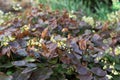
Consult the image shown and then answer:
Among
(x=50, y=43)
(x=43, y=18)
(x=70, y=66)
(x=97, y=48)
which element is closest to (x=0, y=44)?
(x=50, y=43)

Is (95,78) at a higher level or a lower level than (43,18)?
lower

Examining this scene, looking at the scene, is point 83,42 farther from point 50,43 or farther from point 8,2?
point 8,2

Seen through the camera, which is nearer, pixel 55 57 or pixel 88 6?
pixel 55 57

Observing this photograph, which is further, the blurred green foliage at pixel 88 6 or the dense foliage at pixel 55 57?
the blurred green foliage at pixel 88 6

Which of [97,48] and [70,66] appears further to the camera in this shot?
[97,48]

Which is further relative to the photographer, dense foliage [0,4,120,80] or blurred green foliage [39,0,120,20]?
blurred green foliage [39,0,120,20]

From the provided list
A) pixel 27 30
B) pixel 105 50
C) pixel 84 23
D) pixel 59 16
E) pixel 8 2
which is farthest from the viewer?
pixel 8 2

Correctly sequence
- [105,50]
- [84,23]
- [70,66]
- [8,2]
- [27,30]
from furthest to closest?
[8,2], [84,23], [27,30], [105,50], [70,66]

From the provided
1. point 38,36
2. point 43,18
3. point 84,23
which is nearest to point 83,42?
point 38,36

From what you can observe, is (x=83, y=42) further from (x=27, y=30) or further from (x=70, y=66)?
(x=27, y=30)
